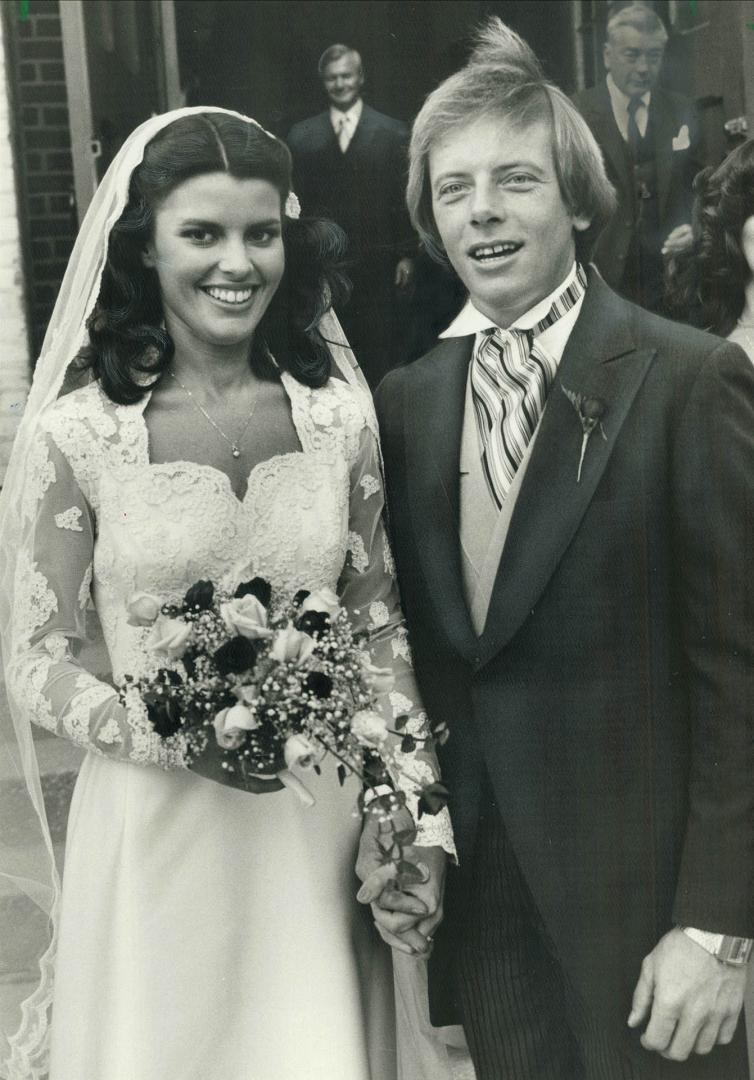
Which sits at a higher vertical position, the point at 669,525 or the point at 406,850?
the point at 669,525

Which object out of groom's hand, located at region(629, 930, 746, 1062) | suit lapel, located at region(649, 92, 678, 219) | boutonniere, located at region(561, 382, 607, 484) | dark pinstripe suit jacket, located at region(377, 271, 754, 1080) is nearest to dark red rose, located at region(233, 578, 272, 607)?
dark pinstripe suit jacket, located at region(377, 271, 754, 1080)

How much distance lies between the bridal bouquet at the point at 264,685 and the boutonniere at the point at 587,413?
23.4 inches

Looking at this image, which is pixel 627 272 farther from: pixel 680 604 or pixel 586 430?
pixel 680 604

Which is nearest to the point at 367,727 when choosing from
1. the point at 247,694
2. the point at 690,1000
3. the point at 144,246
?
the point at 247,694

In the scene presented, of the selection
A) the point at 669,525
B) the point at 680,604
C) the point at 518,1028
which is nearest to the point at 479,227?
the point at 669,525

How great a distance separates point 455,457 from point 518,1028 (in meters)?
1.20

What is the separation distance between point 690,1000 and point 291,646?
109cm

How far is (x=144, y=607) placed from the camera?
6.86 feet

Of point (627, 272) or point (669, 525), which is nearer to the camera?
point (669, 525)

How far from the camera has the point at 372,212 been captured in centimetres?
248

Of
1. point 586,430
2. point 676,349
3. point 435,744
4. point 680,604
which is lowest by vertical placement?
point 435,744

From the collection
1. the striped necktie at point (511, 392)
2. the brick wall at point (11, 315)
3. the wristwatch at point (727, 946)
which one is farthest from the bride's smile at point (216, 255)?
the wristwatch at point (727, 946)

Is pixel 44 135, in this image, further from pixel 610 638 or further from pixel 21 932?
pixel 21 932

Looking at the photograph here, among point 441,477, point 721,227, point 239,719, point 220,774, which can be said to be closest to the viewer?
point 239,719
